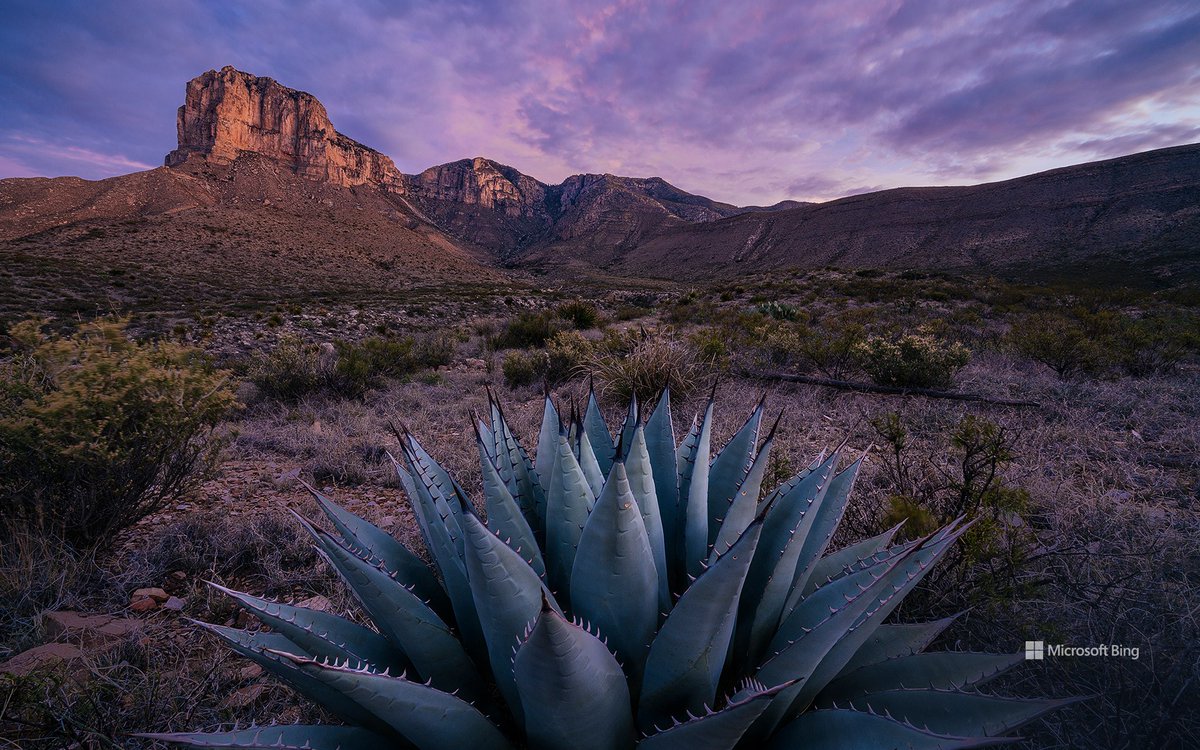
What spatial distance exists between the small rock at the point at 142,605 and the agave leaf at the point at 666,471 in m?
2.75

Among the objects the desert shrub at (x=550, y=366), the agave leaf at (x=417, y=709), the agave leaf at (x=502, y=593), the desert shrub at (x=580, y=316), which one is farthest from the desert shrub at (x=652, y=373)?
the desert shrub at (x=580, y=316)

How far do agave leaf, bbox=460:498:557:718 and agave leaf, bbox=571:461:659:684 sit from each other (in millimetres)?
127

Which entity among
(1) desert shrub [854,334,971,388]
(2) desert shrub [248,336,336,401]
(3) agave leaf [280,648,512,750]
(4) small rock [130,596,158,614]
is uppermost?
(1) desert shrub [854,334,971,388]

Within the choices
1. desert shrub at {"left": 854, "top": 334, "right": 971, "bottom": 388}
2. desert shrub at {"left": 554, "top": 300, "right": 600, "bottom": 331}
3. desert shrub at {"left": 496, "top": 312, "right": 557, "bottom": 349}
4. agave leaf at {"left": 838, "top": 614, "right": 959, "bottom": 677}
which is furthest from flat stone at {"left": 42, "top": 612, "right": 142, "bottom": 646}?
desert shrub at {"left": 554, "top": 300, "right": 600, "bottom": 331}

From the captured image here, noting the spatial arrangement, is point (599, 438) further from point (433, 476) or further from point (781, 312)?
point (781, 312)

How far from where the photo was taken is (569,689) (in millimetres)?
873

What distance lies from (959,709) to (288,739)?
1441 millimetres

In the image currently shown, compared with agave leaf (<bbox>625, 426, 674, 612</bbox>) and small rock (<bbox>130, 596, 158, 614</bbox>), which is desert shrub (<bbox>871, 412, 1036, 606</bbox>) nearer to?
agave leaf (<bbox>625, 426, 674, 612</bbox>)

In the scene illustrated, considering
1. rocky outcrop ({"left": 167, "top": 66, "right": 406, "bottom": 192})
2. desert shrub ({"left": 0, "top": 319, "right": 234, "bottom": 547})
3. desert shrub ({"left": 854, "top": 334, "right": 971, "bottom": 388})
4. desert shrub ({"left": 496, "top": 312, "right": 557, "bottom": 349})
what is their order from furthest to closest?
1. rocky outcrop ({"left": 167, "top": 66, "right": 406, "bottom": 192})
2. desert shrub ({"left": 496, "top": 312, "right": 557, "bottom": 349})
3. desert shrub ({"left": 854, "top": 334, "right": 971, "bottom": 388})
4. desert shrub ({"left": 0, "top": 319, "right": 234, "bottom": 547})

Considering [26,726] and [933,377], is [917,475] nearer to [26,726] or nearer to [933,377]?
[933,377]

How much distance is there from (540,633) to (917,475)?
341 cm

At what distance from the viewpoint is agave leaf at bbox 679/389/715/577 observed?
56.0 inches

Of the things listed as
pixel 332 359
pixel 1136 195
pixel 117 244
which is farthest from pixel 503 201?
pixel 332 359

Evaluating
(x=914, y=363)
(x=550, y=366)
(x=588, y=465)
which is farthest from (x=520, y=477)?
(x=914, y=363)
